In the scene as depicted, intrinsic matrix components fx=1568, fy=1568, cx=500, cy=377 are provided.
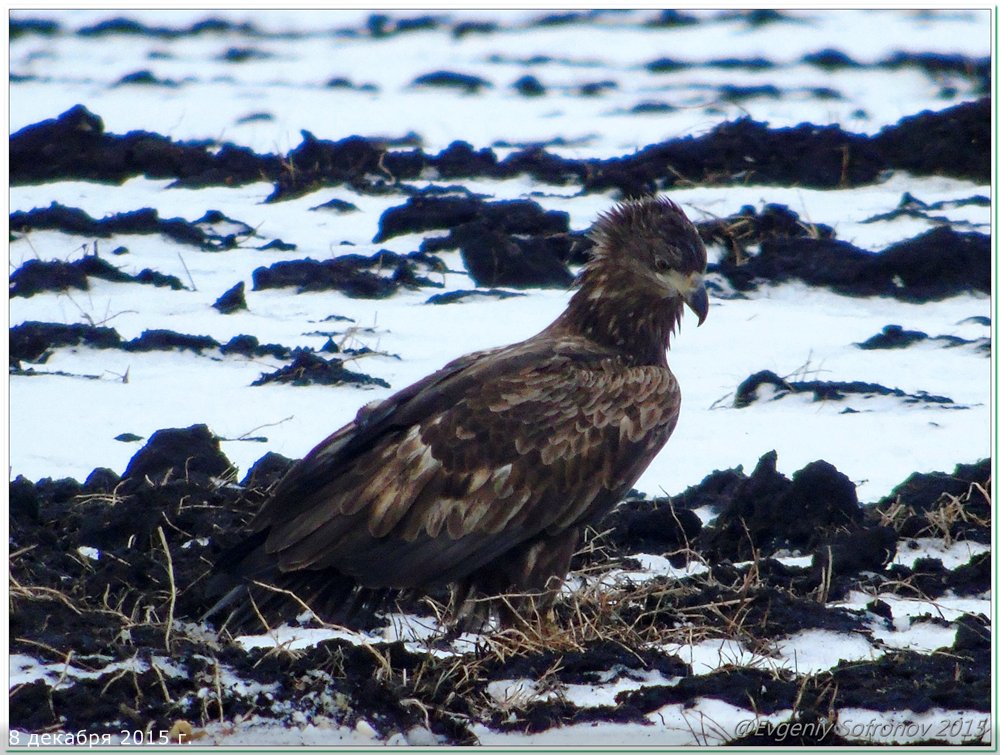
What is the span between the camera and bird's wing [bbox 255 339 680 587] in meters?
5.74

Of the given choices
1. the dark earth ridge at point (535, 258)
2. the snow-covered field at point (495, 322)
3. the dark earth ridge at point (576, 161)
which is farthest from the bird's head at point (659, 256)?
the dark earth ridge at point (576, 161)

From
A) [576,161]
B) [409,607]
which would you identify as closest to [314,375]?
[409,607]

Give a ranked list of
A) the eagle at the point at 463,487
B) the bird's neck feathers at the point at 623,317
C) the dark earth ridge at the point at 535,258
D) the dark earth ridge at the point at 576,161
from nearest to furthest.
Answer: the eagle at the point at 463,487, the bird's neck feathers at the point at 623,317, the dark earth ridge at the point at 535,258, the dark earth ridge at the point at 576,161

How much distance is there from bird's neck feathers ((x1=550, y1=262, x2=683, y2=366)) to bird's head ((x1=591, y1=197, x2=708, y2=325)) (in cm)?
2

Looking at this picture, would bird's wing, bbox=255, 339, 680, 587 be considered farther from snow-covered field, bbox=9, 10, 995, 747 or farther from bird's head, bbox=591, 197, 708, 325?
bird's head, bbox=591, 197, 708, 325

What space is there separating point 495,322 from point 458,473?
4.08m

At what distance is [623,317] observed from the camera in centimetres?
670

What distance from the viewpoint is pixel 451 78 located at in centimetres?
1823

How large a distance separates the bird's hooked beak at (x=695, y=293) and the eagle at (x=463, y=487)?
58 centimetres

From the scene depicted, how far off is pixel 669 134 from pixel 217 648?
34.5 feet

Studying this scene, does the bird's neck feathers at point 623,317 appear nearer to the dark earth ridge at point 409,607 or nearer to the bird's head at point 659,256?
the bird's head at point 659,256

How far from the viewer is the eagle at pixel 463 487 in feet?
18.8

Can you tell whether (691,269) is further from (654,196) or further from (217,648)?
(217,648)

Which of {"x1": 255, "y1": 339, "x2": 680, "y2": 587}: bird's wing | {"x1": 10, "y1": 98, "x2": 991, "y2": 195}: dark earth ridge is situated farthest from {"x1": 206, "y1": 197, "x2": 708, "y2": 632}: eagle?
{"x1": 10, "y1": 98, "x2": 991, "y2": 195}: dark earth ridge
